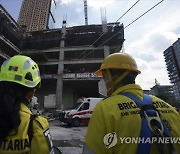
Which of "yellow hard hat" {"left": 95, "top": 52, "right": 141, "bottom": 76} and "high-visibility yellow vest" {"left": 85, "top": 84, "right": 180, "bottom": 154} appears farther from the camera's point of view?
"yellow hard hat" {"left": 95, "top": 52, "right": 141, "bottom": 76}

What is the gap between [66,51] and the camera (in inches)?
1458

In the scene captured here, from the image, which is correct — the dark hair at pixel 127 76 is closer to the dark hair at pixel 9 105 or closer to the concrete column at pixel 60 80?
the dark hair at pixel 9 105

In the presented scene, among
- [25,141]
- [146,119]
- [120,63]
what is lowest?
[25,141]

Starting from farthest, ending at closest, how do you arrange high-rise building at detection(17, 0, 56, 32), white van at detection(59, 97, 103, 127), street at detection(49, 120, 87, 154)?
high-rise building at detection(17, 0, 56, 32), white van at detection(59, 97, 103, 127), street at detection(49, 120, 87, 154)

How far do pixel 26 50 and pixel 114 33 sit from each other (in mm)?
17411

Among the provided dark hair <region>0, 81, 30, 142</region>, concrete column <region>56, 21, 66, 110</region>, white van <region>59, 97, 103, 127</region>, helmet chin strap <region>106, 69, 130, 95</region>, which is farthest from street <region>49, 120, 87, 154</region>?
concrete column <region>56, 21, 66, 110</region>

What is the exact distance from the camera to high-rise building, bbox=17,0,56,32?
6469 cm

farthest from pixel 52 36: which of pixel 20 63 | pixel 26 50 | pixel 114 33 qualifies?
pixel 20 63

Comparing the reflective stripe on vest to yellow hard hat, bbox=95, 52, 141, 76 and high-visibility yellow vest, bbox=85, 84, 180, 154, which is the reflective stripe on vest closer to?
high-visibility yellow vest, bbox=85, 84, 180, 154

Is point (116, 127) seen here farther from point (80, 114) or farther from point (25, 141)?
point (80, 114)

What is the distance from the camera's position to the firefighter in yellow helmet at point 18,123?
4.16 feet

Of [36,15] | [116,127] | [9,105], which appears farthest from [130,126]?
[36,15]

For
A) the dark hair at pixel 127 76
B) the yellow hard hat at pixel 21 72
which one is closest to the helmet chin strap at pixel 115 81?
the dark hair at pixel 127 76

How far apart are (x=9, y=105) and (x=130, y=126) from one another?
2.84ft
